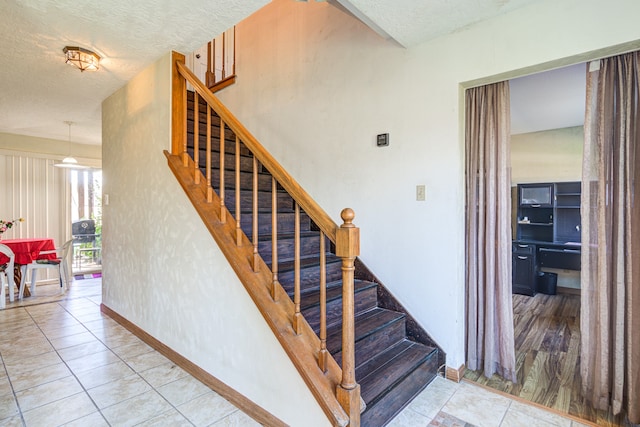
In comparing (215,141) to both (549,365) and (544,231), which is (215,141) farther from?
(544,231)

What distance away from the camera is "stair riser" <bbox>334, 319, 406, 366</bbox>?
211 cm

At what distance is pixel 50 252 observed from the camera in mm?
4801

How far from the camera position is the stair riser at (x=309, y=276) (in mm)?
2191

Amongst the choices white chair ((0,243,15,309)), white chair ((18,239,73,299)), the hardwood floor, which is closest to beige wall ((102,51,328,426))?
white chair ((0,243,15,309))

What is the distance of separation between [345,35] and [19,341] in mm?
4132

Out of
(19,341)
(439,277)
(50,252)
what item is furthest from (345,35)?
(50,252)

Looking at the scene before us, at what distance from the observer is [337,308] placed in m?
2.26

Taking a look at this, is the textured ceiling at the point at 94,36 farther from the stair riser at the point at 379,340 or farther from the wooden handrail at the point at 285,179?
the stair riser at the point at 379,340

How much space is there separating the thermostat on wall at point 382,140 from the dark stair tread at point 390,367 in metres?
1.56

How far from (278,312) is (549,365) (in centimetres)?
227

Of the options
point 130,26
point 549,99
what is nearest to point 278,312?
point 130,26

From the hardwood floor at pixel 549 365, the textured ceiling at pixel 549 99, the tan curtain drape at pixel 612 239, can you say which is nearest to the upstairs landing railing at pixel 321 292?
the hardwood floor at pixel 549 365

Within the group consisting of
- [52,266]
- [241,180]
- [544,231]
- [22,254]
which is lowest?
[52,266]

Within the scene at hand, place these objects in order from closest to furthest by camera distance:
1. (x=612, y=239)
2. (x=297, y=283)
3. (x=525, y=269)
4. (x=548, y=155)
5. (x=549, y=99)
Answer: (x=297, y=283) < (x=612, y=239) < (x=549, y=99) < (x=525, y=269) < (x=548, y=155)
